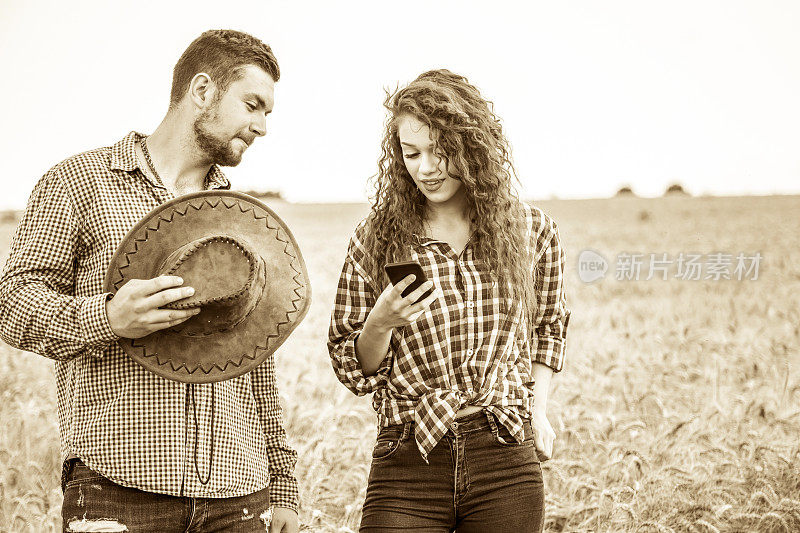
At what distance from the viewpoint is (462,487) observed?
208 cm

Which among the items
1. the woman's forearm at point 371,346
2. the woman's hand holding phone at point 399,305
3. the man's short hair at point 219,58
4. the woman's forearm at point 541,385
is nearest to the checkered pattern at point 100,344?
the man's short hair at point 219,58

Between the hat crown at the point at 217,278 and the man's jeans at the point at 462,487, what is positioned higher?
the hat crown at the point at 217,278

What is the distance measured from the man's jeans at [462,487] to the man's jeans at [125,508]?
1.34ft

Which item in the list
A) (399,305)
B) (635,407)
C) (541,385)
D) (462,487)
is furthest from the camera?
(635,407)

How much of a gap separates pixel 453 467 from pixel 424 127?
0.87 metres

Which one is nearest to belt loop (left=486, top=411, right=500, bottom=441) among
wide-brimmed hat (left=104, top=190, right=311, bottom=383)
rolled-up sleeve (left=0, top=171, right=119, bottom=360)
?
wide-brimmed hat (left=104, top=190, right=311, bottom=383)

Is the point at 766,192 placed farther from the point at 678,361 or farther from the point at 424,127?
the point at 424,127

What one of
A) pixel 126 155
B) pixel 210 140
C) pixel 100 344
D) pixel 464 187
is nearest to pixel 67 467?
pixel 100 344

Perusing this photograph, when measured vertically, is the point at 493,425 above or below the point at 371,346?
below

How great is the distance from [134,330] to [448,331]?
0.77 m

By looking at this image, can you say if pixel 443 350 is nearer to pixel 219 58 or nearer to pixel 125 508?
pixel 125 508

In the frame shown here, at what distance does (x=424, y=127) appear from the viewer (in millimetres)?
2209

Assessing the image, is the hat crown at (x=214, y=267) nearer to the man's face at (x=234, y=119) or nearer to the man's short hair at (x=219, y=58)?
the man's face at (x=234, y=119)

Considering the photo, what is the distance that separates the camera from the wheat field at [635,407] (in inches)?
147
